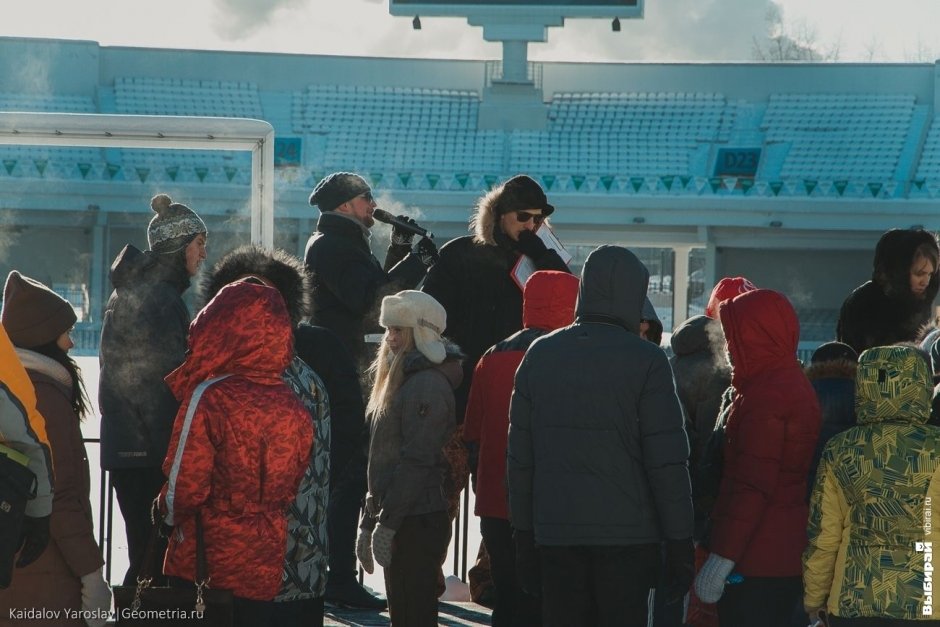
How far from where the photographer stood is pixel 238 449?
2.94m

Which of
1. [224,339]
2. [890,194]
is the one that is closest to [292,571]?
[224,339]

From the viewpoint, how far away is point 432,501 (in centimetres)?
394

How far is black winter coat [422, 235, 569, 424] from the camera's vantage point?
4.78m

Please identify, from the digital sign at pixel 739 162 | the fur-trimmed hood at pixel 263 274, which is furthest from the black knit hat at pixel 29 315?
the digital sign at pixel 739 162

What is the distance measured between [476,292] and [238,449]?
2.01 m

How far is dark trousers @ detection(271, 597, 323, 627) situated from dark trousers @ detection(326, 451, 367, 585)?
1560 millimetres

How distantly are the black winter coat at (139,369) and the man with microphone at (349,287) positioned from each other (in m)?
0.86

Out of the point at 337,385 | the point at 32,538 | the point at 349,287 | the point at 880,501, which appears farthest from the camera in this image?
the point at 349,287

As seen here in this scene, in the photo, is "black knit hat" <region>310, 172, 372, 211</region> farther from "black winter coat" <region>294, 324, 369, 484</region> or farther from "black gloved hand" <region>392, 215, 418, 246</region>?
"black winter coat" <region>294, 324, 369, 484</region>

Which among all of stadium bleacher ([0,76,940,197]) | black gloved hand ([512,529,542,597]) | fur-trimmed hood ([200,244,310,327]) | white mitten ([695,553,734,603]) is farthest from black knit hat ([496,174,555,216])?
stadium bleacher ([0,76,940,197])

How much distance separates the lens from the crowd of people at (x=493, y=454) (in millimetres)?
2988

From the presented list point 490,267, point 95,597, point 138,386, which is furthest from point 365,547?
point 490,267

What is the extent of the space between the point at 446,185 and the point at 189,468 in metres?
26.9

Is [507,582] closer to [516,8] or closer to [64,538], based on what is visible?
[64,538]
